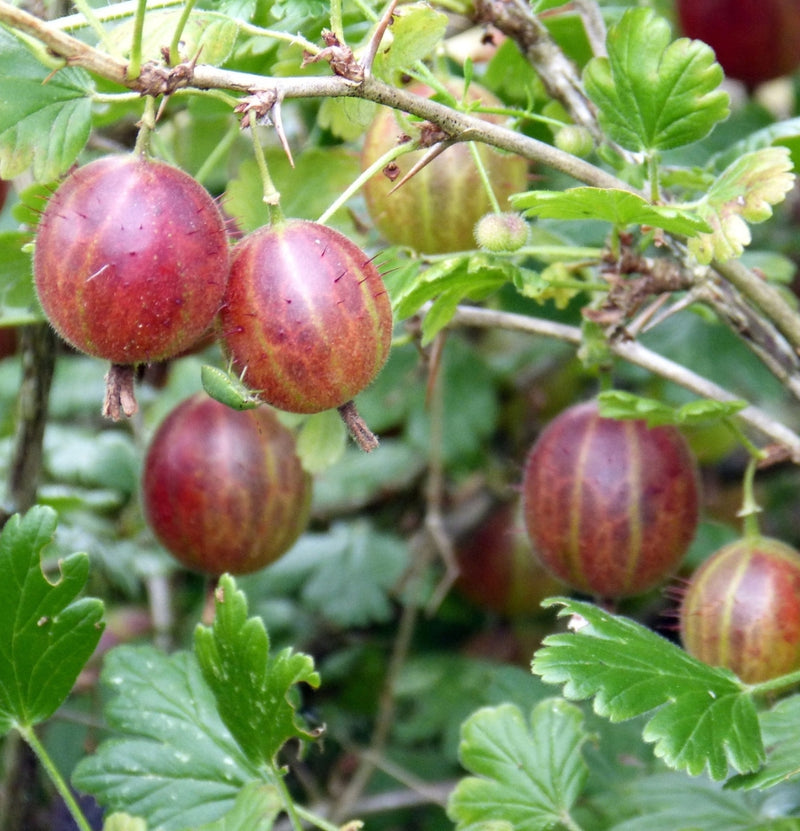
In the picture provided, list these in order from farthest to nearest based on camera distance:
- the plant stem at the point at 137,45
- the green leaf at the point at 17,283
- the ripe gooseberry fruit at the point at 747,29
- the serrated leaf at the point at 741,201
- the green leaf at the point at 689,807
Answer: the ripe gooseberry fruit at the point at 747,29 < the green leaf at the point at 17,283 < the green leaf at the point at 689,807 < the serrated leaf at the point at 741,201 < the plant stem at the point at 137,45

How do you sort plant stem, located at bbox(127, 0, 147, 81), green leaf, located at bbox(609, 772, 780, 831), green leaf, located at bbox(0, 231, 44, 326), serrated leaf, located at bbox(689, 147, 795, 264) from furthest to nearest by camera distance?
green leaf, located at bbox(0, 231, 44, 326) → green leaf, located at bbox(609, 772, 780, 831) → serrated leaf, located at bbox(689, 147, 795, 264) → plant stem, located at bbox(127, 0, 147, 81)

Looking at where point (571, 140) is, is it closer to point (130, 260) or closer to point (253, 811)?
point (130, 260)

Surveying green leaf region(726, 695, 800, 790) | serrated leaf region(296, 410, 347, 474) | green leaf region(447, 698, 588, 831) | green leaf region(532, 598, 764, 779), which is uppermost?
serrated leaf region(296, 410, 347, 474)

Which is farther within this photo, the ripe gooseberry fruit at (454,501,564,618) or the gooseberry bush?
the ripe gooseberry fruit at (454,501,564,618)

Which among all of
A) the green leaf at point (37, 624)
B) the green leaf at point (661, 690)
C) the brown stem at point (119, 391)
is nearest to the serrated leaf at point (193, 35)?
the brown stem at point (119, 391)

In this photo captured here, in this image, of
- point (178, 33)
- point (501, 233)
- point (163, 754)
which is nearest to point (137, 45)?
point (178, 33)

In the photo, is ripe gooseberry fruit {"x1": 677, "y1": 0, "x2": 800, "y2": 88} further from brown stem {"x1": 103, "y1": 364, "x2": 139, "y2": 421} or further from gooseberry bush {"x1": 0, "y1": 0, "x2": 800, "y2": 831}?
brown stem {"x1": 103, "y1": 364, "x2": 139, "y2": 421}

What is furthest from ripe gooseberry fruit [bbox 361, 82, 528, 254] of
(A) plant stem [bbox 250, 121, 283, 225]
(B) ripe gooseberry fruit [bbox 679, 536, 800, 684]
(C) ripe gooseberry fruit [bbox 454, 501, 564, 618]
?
(C) ripe gooseberry fruit [bbox 454, 501, 564, 618]

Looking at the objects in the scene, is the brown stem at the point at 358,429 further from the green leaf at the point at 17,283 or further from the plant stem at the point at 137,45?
the green leaf at the point at 17,283
